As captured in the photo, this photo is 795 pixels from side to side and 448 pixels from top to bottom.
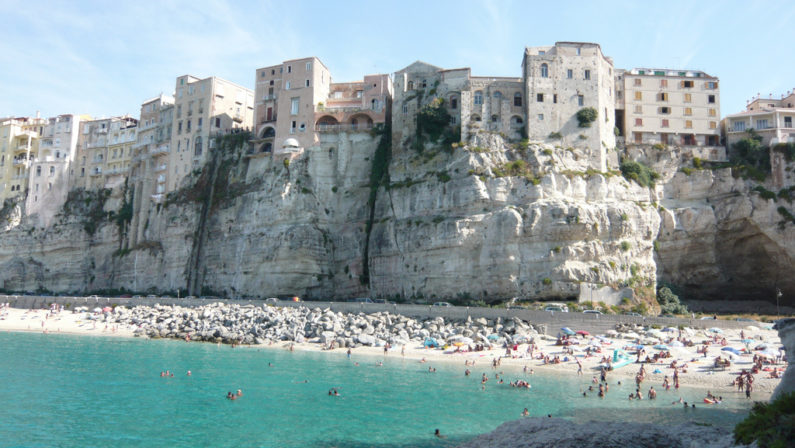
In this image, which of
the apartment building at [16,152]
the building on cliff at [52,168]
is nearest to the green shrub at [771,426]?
the building on cliff at [52,168]

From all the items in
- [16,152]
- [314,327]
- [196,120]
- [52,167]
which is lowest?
[314,327]

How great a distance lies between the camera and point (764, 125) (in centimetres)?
5706

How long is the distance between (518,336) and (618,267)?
12.1 metres

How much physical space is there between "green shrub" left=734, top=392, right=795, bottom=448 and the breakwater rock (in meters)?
0.85

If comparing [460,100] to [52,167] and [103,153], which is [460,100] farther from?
[52,167]

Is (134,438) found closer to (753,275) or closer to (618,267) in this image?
(618,267)

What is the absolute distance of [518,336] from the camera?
42.3 meters

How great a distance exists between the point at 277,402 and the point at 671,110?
154 feet

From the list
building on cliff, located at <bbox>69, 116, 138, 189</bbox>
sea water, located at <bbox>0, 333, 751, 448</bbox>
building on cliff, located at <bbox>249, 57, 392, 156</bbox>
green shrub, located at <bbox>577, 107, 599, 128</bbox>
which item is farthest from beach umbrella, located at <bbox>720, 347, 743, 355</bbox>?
building on cliff, located at <bbox>69, 116, 138, 189</bbox>

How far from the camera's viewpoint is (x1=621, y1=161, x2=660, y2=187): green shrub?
5462cm

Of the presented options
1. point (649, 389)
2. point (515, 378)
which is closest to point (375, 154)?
point (515, 378)

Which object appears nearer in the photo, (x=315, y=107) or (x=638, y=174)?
(x=638, y=174)

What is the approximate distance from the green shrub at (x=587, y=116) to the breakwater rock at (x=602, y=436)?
3773cm

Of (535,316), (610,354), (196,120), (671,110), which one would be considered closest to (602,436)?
(610,354)
